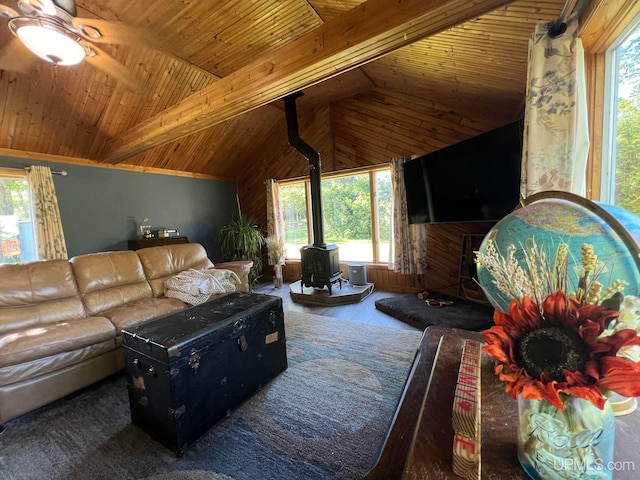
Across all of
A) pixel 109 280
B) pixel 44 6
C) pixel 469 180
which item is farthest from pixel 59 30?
pixel 469 180

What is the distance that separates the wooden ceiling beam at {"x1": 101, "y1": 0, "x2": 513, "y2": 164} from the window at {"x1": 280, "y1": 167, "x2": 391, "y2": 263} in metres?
2.59

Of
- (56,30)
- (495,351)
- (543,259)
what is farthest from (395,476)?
(56,30)

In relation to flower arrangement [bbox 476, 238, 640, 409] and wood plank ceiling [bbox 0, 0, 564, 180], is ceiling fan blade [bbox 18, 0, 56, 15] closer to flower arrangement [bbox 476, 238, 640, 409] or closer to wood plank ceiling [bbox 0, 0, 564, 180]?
wood plank ceiling [bbox 0, 0, 564, 180]

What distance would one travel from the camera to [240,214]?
617 cm

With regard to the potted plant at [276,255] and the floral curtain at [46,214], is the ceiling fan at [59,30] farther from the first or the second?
the potted plant at [276,255]

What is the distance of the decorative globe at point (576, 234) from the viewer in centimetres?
63

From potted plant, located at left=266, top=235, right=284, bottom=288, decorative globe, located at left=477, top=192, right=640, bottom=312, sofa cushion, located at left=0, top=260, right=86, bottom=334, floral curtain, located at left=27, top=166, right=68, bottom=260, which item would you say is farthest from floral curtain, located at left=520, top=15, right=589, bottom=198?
floral curtain, located at left=27, top=166, right=68, bottom=260

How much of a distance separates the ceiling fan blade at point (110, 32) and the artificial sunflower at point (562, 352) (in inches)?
98.2

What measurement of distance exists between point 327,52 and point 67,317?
3165 mm

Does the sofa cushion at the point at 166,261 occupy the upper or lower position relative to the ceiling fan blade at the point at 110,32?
lower

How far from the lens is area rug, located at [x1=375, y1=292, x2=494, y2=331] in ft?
9.20

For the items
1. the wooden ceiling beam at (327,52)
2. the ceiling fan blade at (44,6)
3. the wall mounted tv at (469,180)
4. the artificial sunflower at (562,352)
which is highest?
the ceiling fan blade at (44,6)

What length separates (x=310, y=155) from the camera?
3.94m

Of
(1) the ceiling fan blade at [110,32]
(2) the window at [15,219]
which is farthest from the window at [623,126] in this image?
(2) the window at [15,219]
